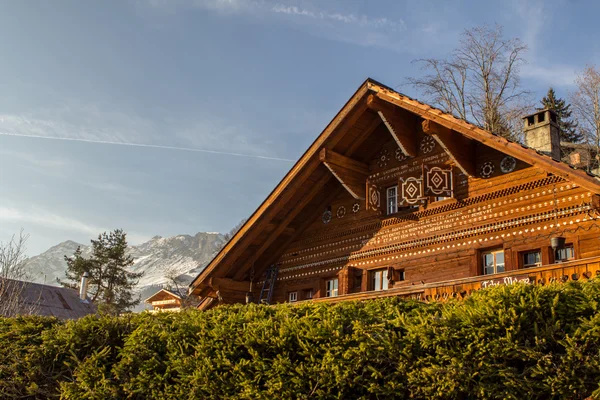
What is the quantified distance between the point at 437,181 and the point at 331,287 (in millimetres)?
4707

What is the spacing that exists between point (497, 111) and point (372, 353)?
29.6 m

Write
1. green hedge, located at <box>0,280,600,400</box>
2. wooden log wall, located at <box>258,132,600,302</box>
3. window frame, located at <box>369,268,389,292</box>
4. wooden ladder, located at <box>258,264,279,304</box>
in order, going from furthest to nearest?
1. wooden ladder, located at <box>258,264,279,304</box>
2. window frame, located at <box>369,268,389,292</box>
3. wooden log wall, located at <box>258,132,600,302</box>
4. green hedge, located at <box>0,280,600,400</box>

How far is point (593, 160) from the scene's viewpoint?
123 ft

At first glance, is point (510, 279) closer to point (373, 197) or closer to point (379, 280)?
point (379, 280)

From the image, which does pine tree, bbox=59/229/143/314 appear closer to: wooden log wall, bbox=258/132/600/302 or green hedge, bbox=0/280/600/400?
wooden log wall, bbox=258/132/600/302

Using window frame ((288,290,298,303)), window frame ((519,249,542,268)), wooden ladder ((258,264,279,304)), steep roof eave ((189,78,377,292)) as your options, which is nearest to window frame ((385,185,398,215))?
steep roof eave ((189,78,377,292))

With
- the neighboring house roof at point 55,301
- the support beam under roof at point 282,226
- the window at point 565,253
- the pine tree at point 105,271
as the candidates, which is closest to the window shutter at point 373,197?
the support beam under roof at point 282,226

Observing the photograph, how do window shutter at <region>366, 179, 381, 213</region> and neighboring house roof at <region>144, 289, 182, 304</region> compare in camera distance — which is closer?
window shutter at <region>366, 179, 381, 213</region>

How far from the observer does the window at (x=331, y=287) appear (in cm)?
1689

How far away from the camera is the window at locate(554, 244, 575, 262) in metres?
12.1

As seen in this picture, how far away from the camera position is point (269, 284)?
1847cm

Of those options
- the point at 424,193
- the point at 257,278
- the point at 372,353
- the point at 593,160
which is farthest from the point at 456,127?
the point at 593,160

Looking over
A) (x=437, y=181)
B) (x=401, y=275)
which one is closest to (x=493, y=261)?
(x=437, y=181)

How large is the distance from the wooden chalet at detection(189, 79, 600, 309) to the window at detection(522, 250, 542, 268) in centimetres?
2
